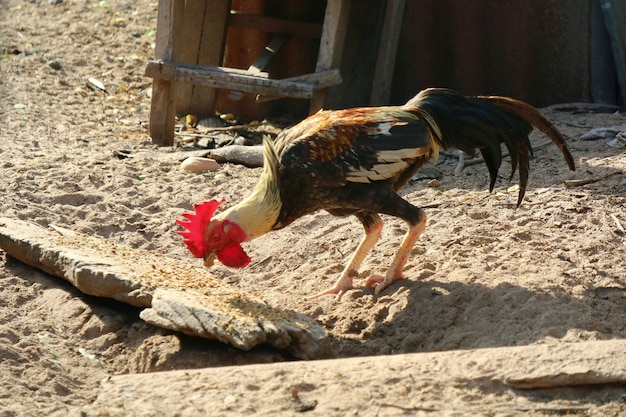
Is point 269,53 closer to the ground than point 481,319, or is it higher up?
higher up

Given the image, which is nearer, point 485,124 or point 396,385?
point 396,385

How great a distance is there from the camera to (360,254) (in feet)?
19.0

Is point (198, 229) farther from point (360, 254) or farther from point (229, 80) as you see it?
point (229, 80)

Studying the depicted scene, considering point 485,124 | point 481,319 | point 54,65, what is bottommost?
point 481,319

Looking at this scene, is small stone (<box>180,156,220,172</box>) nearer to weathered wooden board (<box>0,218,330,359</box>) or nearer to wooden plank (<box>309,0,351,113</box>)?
wooden plank (<box>309,0,351,113</box>)

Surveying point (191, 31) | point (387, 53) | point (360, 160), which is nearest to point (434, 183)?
point (387, 53)

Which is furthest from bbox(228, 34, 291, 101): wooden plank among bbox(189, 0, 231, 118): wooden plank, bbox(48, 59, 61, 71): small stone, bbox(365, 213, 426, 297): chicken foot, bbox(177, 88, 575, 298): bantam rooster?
bbox(365, 213, 426, 297): chicken foot

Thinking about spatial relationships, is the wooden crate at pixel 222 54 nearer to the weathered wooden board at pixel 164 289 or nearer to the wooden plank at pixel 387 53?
the wooden plank at pixel 387 53

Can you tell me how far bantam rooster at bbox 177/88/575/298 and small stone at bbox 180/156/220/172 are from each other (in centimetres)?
267

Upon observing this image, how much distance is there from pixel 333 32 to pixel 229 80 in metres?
1.13

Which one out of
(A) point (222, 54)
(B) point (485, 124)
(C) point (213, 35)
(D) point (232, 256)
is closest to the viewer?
(D) point (232, 256)

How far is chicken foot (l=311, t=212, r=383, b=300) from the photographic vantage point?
5.76 metres

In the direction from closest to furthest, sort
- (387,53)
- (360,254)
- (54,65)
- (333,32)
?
(360,254) → (333,32) → (387,53) → (54,65)

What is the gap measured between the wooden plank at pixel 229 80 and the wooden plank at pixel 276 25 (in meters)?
1.16
